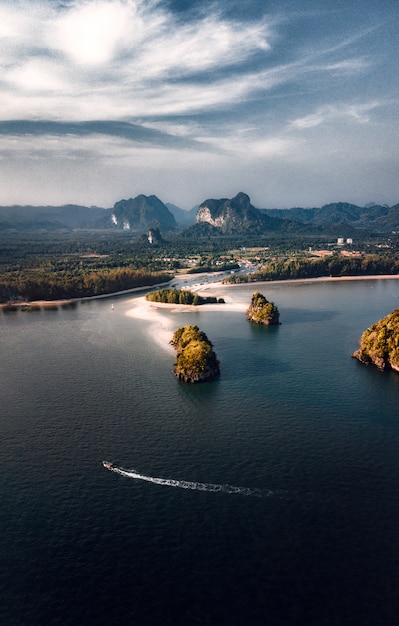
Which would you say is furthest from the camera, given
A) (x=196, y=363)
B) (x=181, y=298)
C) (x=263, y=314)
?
(x=181, y=298)

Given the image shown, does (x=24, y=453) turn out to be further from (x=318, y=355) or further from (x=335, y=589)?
(x=318, y=355)

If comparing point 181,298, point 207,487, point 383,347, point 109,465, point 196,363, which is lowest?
point 207,487

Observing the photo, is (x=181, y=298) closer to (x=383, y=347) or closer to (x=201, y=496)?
(x=383, y=347)

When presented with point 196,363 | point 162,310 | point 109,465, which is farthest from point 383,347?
point 162,310

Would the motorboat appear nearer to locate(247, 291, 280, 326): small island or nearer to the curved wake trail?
the curved wake trail

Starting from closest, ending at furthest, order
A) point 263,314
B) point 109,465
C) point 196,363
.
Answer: point 109,465 < point 196,363 < point 263,314

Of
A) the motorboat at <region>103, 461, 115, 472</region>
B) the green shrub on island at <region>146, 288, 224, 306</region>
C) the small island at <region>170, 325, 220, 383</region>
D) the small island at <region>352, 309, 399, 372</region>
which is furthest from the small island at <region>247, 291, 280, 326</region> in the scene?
the motorboat at <region>103, 461, 115, 472</region>
